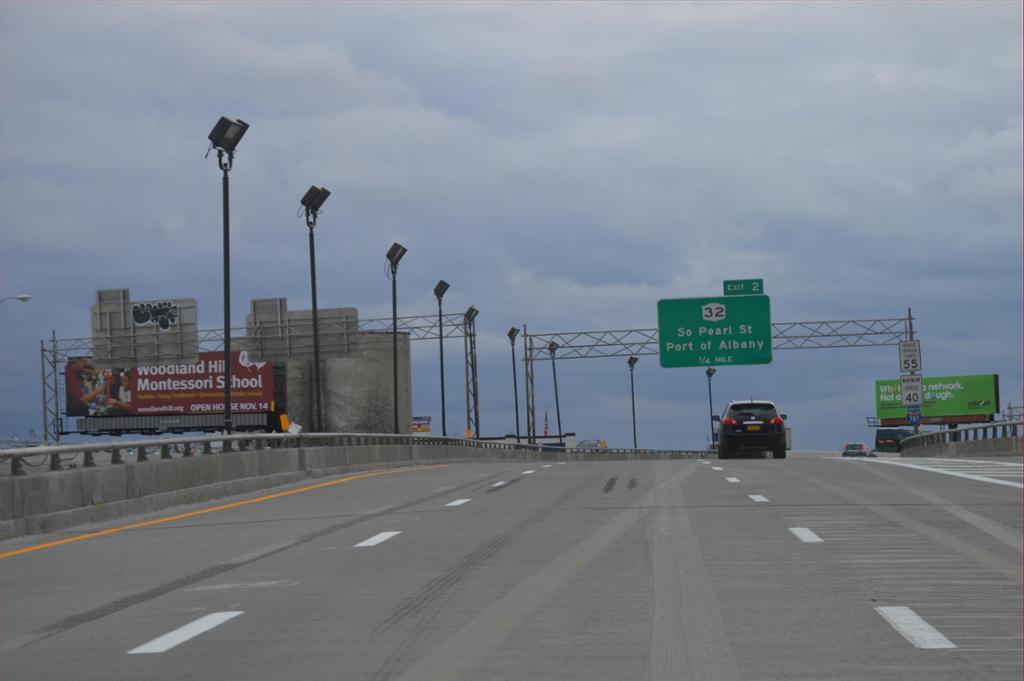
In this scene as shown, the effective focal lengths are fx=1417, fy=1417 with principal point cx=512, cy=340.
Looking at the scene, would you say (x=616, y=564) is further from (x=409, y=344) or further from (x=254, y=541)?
(x=409, y=344)

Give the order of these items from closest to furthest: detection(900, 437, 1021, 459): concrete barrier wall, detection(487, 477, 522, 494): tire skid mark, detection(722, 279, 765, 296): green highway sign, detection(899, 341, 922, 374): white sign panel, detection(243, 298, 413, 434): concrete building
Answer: detection(487, 477, 522, 494): tire skid mark < detection(900, 437, 1021, 459): concrete barrier wall < detection(899, 341, 922, 374): white sign panel < detection(722, 279, 765, 296): green highway sign < detection(243, 298, 413, 434): concrete building

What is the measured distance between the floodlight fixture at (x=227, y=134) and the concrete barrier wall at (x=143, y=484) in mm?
7161

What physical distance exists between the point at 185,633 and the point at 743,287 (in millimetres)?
60207

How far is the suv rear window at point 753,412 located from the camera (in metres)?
45.1

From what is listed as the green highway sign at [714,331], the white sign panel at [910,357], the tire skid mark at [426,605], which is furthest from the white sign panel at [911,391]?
the tire skid mark at [426,605]

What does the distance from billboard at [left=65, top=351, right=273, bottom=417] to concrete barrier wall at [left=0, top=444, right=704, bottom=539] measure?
7893cm

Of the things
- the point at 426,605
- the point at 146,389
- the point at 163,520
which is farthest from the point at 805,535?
the point at 146,389

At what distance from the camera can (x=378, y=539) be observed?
15.0 metres

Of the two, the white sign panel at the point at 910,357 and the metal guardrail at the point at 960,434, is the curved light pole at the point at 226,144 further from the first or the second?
the white sign panel at the point at 910,357

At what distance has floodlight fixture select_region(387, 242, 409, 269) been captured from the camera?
57.6 metres

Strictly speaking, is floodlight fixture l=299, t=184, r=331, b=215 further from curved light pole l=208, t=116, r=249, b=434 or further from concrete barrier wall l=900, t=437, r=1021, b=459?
concrete barrier wall l=900, t=437, r=1021, b=459

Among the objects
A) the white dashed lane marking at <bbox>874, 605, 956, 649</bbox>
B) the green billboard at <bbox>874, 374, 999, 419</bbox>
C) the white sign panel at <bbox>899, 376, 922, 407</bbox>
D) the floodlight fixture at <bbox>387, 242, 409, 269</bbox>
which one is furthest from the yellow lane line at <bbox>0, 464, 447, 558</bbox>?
the green billboard at <bbox>874, 374, 999, 419</bbox>

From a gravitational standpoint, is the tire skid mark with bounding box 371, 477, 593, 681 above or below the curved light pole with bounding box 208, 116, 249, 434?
below

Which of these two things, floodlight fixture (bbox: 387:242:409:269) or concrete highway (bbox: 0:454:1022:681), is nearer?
concrete highway (bbox: 0:454:1022:681)
